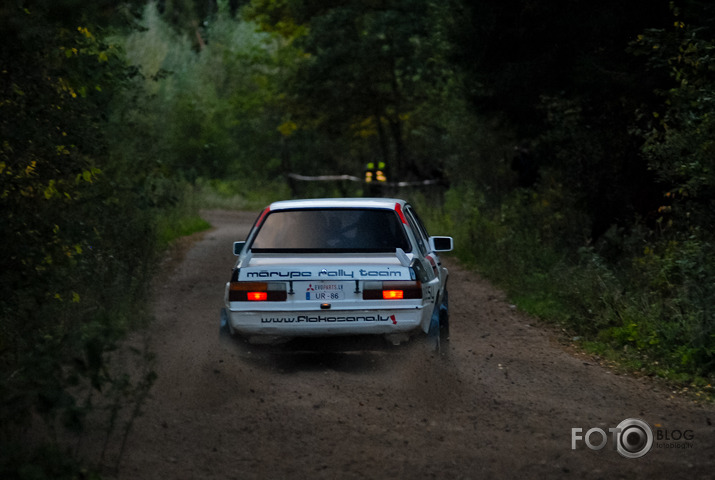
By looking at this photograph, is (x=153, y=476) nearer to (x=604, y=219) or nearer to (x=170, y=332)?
(x=170, y=332)

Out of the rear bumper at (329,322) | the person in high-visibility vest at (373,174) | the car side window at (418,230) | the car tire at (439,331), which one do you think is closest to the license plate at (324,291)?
the rear bumper at (329,322)

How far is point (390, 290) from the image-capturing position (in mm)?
9375

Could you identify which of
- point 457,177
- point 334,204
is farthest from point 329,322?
point 457,177

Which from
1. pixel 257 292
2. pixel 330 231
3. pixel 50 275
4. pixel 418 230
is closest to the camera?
pixel 50 275

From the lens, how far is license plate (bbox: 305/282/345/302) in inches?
369

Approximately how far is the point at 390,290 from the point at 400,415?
4.91 feet

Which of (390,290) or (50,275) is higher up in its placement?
(50,275)

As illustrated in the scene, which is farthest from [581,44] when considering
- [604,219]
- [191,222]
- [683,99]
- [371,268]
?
[191,222]

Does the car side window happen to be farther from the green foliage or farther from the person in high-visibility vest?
the person in high-visibility vest

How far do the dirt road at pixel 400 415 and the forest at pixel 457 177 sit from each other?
0.49 meters

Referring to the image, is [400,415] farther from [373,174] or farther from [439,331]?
[373,174]

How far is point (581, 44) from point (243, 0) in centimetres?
6714

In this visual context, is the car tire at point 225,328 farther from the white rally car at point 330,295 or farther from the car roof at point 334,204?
the car roof at point 334,204

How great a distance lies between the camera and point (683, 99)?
492 inches
